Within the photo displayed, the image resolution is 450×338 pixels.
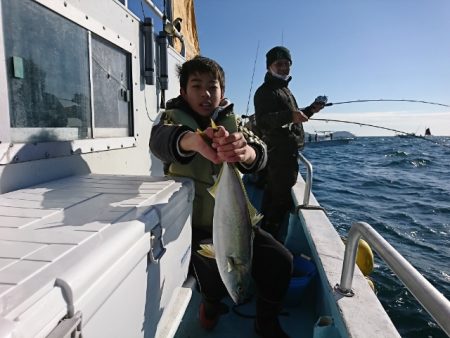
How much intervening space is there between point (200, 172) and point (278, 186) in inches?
85.5

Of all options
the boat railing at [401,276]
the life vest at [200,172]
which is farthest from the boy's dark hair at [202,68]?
the boat railing at [401,276]

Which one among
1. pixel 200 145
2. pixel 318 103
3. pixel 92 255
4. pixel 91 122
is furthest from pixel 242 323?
pixel 318 103

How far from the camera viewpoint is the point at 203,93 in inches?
97.8

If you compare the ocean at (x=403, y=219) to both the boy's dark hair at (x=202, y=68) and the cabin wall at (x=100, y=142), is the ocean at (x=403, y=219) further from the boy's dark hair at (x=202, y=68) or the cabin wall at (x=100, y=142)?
the cabin wall at (x=100, y=142)

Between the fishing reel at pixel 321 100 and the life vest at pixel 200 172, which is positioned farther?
the fishing reel at pixel 321 100

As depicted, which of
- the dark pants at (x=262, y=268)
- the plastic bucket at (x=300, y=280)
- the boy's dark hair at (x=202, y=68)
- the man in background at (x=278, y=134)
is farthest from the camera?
the man in background at (x=278, y=134)

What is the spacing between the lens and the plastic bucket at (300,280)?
3014 mm

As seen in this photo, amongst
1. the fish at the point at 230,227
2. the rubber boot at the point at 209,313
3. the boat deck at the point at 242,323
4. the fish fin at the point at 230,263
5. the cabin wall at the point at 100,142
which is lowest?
the boat deck at the point at 242,323

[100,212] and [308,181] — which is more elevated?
[100,212]

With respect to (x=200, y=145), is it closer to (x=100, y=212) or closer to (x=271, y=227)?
(x=100, y=212)

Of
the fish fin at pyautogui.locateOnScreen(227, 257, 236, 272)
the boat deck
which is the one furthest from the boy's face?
the boat deck

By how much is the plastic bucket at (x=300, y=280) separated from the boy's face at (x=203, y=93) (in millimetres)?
1698

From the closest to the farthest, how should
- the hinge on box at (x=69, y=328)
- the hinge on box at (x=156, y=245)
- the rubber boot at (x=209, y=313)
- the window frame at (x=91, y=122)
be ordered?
the hinge on box at (x=69, y=328) → the hinge on box at (x=156, y=245) → the window frame at (x=91, y=122) → the rubber boot at (x=209, y=313)

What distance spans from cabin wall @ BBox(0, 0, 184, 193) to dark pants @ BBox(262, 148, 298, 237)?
1472mm
